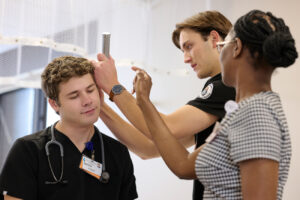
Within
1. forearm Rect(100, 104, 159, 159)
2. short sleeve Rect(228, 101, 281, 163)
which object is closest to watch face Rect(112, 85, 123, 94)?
forearm Rect(100, 104, 159, 159)

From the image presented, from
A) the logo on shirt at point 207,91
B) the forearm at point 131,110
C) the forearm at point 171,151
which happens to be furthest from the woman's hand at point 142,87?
the logo on shirt at point 207,91

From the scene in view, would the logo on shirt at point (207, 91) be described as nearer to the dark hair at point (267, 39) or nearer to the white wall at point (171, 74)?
the dark hair at point (267, 39)

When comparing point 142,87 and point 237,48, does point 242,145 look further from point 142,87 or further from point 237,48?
point 142,87

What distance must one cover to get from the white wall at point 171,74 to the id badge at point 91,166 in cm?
133

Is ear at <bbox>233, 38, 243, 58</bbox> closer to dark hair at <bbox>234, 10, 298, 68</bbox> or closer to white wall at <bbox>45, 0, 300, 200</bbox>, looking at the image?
dark hair at <bbox>234, 10, 298, 68</bbox>

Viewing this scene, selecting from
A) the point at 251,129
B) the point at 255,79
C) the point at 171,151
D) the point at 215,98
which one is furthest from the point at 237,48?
the point at 215,98

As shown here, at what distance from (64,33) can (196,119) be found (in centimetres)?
112

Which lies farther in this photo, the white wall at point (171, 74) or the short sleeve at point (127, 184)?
the white wall at point (171, 74)

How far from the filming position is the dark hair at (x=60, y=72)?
5.70ft

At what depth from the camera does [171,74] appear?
2.99m

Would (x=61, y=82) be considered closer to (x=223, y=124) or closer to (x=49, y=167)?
(x=49, y=167)

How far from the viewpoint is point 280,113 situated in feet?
3.51

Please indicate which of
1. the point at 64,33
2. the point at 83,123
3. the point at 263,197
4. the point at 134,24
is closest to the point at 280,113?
the point at 263,197

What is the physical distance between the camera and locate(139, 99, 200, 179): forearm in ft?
3.88
